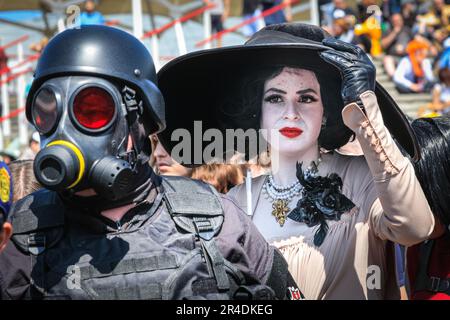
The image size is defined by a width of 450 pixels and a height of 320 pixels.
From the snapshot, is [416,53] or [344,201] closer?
[344,201]

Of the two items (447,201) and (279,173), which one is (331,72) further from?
(447,201)

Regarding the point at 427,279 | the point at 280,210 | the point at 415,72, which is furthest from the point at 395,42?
the point at 280,210

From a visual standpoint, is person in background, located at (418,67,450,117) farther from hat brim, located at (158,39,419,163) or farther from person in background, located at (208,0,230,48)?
hat brim, located at (158,39,419,163)

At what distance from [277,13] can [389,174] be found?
1000 cm

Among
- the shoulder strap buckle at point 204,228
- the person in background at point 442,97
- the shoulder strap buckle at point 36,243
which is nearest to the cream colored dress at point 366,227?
the shoulder strap buckle at point 204,228

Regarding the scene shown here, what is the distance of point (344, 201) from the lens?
116 inches

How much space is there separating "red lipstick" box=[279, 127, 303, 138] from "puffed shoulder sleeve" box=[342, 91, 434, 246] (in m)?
0.49

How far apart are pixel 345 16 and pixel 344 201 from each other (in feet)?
31.6

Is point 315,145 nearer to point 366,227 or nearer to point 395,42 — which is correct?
point 366,227

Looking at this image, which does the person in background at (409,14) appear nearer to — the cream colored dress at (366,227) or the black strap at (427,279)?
the black strap at (427,279)

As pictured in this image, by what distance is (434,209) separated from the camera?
3041 mm

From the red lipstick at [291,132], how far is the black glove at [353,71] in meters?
0.52

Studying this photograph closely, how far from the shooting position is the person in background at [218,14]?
11812mm
